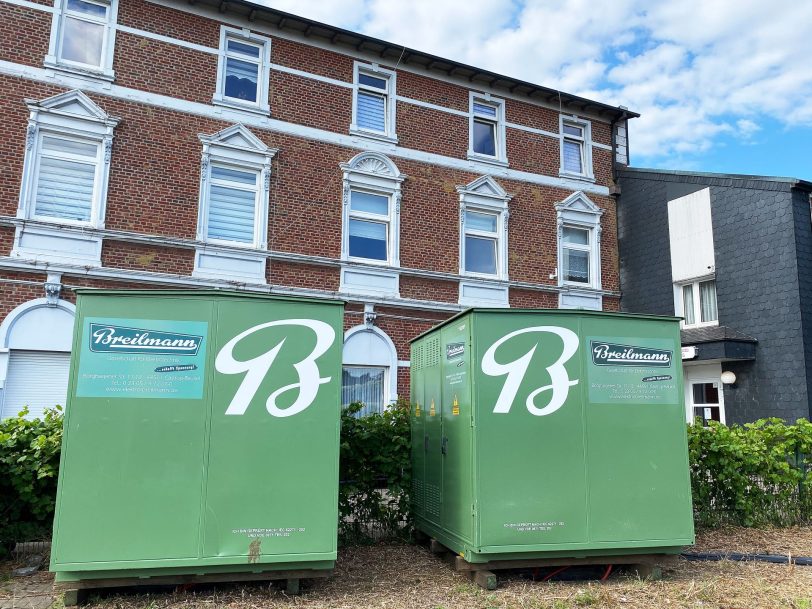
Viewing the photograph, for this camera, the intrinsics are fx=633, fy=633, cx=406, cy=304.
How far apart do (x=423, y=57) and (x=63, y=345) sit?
9.40m

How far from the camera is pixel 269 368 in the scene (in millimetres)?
5637

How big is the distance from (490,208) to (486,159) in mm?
1174

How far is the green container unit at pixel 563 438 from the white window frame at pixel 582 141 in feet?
33.4

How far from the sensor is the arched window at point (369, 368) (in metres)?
12.7

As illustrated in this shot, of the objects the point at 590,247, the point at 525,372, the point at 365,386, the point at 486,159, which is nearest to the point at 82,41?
the point at 365,386

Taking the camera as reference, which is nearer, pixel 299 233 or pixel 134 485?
pixel 134 485

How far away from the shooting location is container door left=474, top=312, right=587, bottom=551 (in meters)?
5.83

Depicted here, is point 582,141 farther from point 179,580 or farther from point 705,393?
point 179,580

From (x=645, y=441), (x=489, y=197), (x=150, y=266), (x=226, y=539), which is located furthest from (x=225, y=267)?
(x=645, y=441)

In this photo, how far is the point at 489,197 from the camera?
14664 mm

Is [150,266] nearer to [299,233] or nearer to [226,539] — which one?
[299,233]

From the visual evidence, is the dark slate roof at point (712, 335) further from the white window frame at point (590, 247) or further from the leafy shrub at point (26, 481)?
the leafy shrub at point (26, 481)

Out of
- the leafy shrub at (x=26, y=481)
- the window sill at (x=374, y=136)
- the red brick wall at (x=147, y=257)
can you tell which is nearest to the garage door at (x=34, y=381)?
the red brick wall at (x=147, y=257)

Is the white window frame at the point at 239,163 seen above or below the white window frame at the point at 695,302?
above
